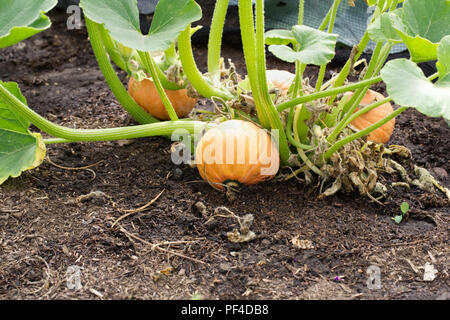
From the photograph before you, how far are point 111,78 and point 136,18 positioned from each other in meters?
0.52

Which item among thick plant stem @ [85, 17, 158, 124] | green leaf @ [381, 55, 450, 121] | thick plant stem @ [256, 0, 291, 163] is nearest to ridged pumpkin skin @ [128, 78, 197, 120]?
thick plant stem @ [85, 17, 158, 124]

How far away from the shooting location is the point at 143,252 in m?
1.75

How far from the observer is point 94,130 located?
6.63 ft

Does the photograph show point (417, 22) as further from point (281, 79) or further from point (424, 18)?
point (281, 79)

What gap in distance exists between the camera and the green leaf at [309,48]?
1.70 metres

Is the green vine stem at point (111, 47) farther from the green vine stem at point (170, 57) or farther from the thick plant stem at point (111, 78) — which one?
the green vine stem at point (170, 57)

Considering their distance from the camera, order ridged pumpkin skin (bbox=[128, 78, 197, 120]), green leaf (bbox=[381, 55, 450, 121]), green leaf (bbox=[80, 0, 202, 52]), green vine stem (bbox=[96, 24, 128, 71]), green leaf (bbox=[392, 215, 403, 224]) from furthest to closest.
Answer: ridged pumpkin skin (bbox=[128, 78, 197, 120]) < green vine stem (bbox=[96, 24, 128, 71]) < green leaf (bbox=[392, 215, 403, 224]) < green leaf (bbox=[80, 0, 202, 52]) < green leaf (bbox=[381, 55, 450, 121])

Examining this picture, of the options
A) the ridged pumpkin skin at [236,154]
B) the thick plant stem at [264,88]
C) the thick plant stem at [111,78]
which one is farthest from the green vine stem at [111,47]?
the thick plant stem at [264,88]

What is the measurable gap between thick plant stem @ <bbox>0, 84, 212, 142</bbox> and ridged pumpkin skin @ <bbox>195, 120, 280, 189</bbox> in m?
0.12

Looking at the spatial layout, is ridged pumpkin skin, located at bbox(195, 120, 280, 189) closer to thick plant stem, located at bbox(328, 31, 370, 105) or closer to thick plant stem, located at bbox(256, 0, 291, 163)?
thick plant stem, located at bbox(256, 0, 291, 163)

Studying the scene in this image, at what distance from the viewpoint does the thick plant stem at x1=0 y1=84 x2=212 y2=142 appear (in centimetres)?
186

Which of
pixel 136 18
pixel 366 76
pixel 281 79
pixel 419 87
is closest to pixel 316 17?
pixel 281 79

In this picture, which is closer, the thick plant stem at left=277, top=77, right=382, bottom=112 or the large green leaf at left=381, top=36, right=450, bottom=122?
the large green leaf at left=381, top=36, right=450, bottom=122
